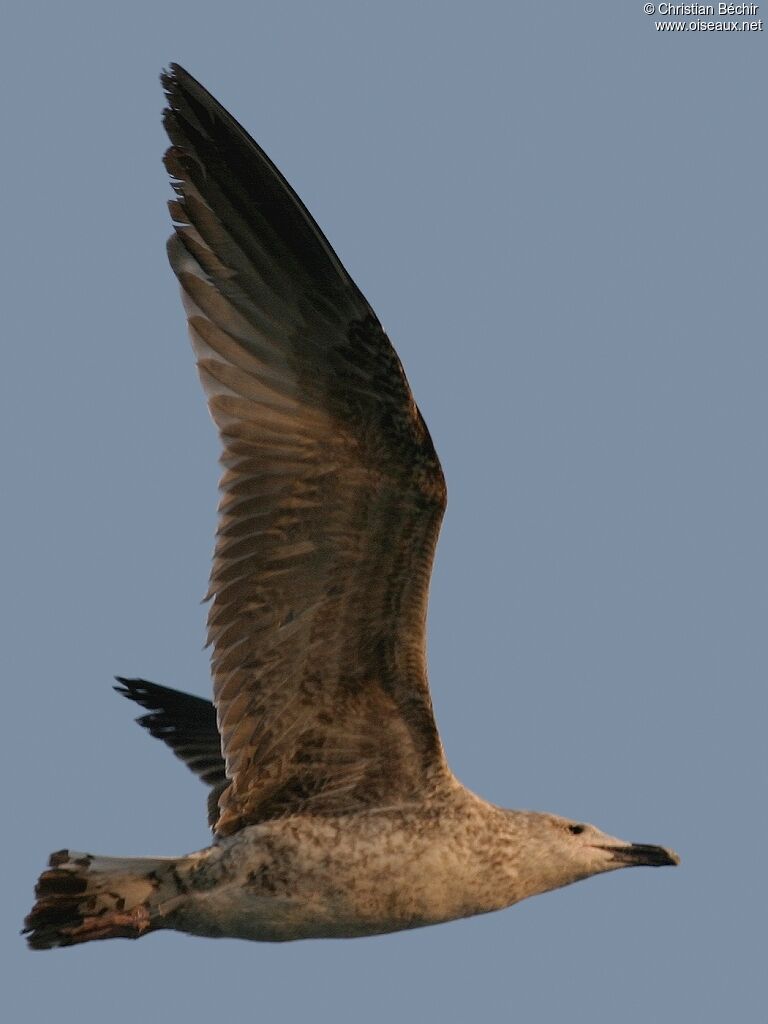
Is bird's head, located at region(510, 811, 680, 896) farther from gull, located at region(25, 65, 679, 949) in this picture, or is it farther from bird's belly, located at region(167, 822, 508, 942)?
bird's belly, located at region(167, 822, 508, 942)

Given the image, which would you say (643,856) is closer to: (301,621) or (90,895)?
(301,621)

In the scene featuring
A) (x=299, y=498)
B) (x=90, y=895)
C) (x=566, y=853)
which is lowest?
(x=90, y=895)

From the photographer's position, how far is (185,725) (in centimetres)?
1294

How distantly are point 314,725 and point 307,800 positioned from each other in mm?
383

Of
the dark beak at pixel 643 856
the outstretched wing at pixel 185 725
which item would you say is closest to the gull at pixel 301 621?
the dark beak at pixel 643 856

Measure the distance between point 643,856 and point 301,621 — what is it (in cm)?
220

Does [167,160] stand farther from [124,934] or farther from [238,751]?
[124,934]

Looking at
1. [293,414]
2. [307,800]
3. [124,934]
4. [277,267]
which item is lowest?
[124,934]

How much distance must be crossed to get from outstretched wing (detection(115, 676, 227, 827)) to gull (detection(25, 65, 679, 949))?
1.60 m

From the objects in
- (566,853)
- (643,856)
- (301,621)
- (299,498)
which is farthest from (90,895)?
(643,856)

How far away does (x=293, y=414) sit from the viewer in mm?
10406

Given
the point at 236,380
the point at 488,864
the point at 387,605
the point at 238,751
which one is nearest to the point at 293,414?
the point at 236,380

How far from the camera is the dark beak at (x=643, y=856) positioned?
1103 centimetres

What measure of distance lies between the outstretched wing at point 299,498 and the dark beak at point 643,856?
110 centimetres
